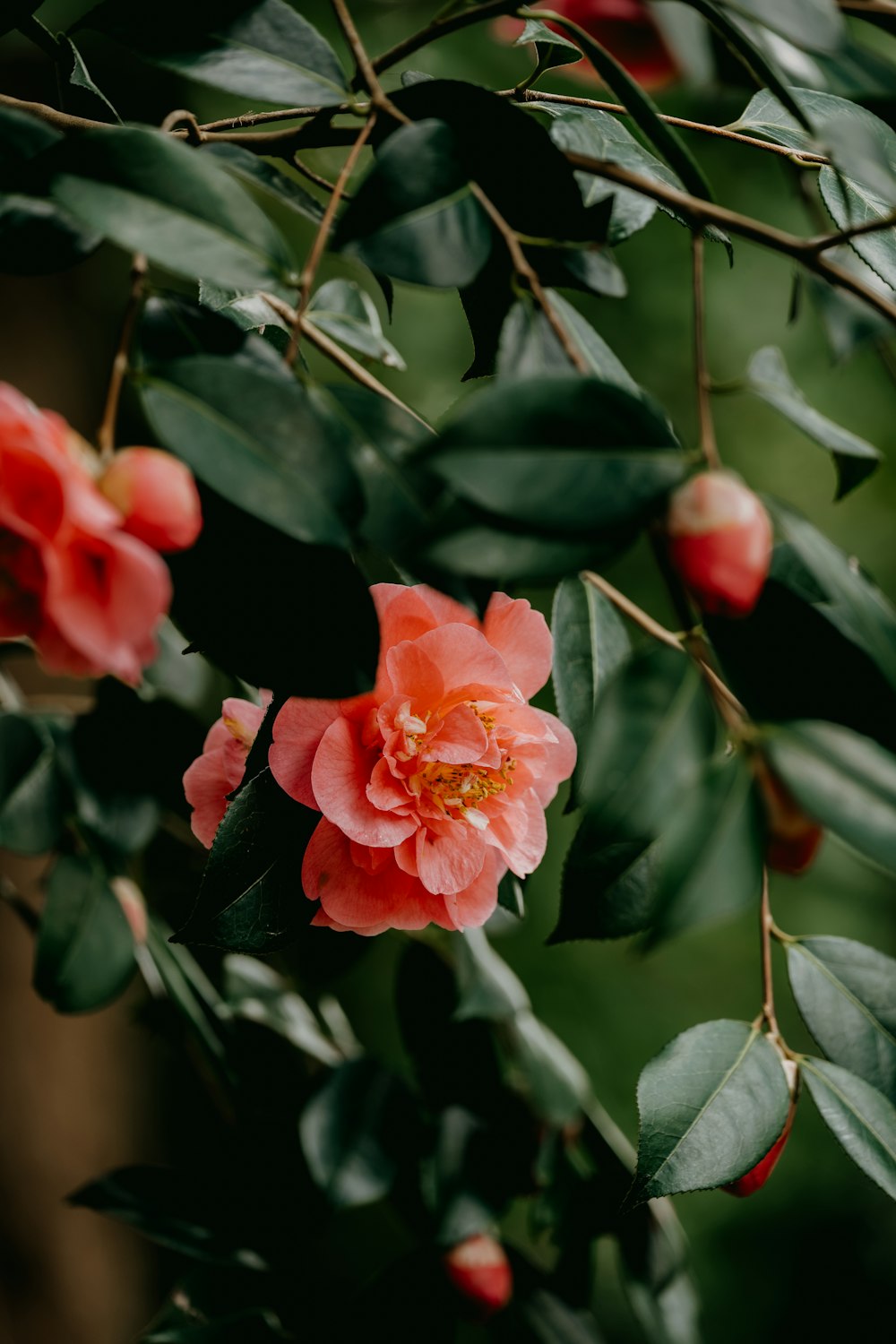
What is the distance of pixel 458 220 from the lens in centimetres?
39

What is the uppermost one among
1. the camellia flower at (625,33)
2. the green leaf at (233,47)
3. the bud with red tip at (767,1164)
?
the camellia flower at (625,33)

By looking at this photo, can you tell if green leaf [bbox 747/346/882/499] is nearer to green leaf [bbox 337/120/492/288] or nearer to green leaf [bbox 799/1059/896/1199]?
green leaf [bbox 337/120/492/288]

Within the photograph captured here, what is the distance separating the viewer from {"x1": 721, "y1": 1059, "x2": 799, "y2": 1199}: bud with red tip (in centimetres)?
52

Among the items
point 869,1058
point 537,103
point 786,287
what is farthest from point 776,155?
point 786,287

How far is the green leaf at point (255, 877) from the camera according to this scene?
435 millimetres

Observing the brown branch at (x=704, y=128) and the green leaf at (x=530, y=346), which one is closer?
the green leaf at (x=530, y=346)

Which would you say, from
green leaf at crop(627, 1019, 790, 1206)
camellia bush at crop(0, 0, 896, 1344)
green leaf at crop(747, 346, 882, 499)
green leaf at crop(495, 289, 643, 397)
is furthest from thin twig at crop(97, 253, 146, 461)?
green leaf at crop(627, 1019, 790, 1206)

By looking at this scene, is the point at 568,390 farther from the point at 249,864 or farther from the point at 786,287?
the point at 786,287

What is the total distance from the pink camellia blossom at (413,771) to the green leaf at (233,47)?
0.22 metres

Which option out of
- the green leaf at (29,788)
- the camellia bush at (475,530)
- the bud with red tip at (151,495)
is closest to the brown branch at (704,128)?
the camellia bush at (475,530)

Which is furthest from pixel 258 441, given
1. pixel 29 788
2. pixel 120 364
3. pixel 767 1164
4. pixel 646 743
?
pixel 29 788

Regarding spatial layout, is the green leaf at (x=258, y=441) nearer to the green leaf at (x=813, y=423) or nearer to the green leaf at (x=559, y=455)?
the green leaf at (x=559, y=455)

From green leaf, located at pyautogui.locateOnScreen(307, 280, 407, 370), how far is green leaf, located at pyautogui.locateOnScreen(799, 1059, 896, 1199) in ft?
1.46

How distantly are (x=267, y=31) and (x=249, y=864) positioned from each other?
1.21 feet
